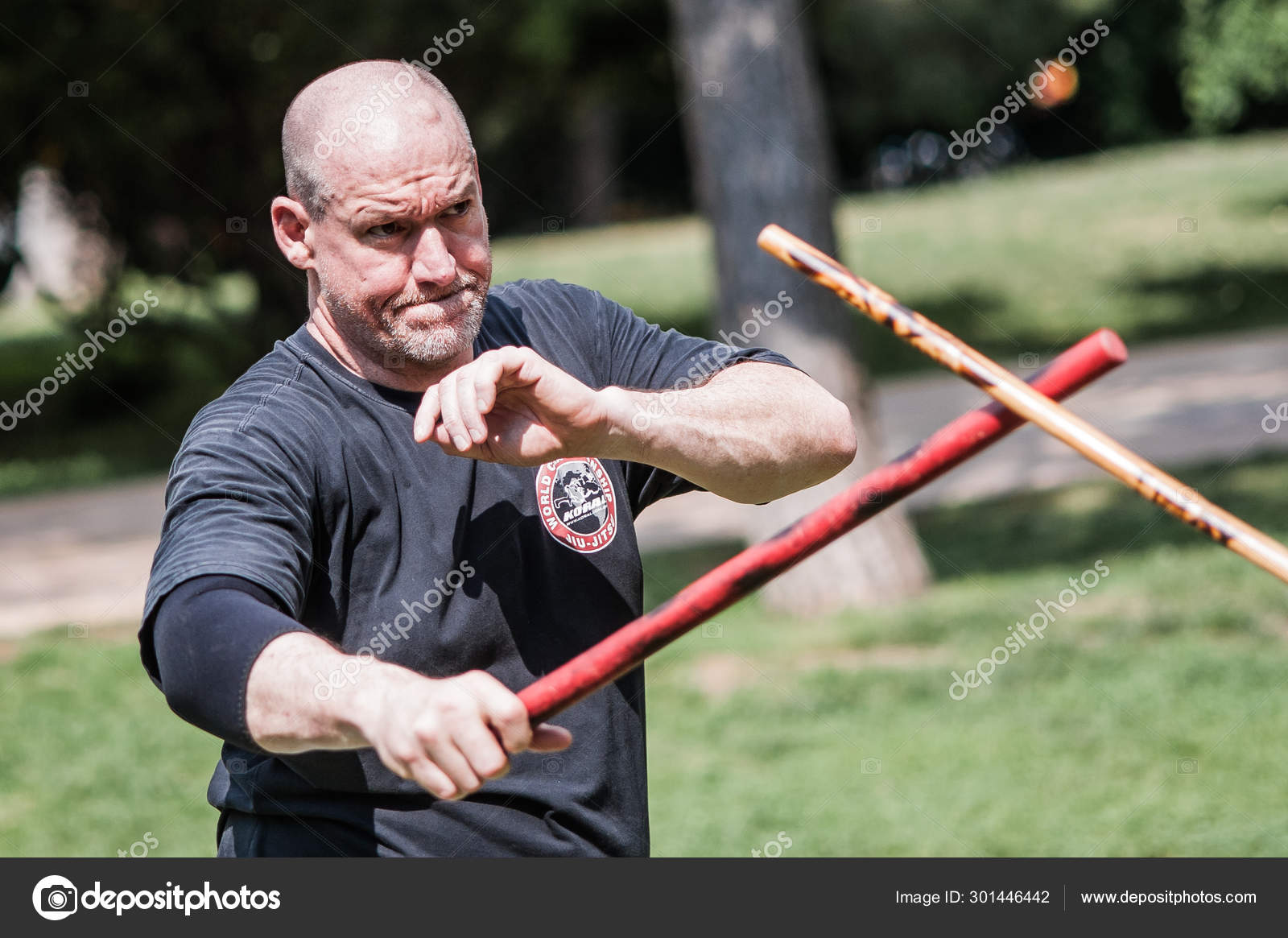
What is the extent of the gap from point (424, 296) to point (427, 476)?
0.98 feet

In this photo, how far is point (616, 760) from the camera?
2699 mm

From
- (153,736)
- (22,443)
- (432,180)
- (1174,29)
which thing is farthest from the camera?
(1174,29)

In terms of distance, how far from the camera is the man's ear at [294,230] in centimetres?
261

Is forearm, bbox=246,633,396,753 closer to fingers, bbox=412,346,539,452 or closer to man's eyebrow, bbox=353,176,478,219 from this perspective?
fingers, bbox=412,346,539,452

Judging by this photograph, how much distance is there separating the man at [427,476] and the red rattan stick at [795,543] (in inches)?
15.7

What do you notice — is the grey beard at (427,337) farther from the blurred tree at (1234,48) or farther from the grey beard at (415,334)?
the blurred tree at (1234,48)

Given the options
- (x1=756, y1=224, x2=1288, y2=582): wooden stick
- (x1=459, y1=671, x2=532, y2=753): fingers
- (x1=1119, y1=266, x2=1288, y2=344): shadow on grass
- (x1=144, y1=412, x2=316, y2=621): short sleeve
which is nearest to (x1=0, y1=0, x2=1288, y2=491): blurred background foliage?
(x1=1119, y1=266, x2=1288, y2=344): shadow on grass

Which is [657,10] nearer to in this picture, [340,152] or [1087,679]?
[1087,679]

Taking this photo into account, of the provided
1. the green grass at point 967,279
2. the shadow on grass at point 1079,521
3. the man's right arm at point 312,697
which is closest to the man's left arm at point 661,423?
the man's right arm at point 312,697

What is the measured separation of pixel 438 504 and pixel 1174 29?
21.3m

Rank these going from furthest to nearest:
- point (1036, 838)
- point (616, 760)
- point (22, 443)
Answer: point (22, 443) < point (1036, 838) < point (616, 760)

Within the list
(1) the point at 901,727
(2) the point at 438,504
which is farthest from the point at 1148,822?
(2) the point at 438,504

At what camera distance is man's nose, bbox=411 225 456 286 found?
97.2 inches

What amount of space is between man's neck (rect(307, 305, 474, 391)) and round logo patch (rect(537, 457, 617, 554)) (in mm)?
243
